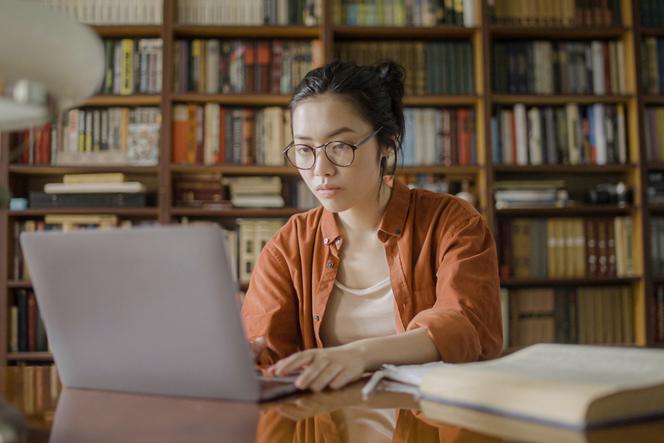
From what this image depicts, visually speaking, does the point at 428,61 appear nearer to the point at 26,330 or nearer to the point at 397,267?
the point at 397,267

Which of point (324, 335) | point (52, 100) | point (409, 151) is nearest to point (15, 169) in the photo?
point (409, 151)

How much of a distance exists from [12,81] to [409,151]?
239cm

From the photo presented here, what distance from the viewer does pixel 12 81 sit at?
61cm

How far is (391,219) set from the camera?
1448mm

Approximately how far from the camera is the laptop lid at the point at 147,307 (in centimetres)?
65

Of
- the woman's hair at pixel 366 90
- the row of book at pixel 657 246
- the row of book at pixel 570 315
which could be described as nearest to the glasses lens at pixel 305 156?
the woman's hair at pixel 366 90

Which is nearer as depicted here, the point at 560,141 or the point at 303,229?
the point at 303,229

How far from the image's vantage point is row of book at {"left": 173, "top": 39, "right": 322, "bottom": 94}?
2875 mm

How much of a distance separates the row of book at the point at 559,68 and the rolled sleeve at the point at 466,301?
5.82 ft

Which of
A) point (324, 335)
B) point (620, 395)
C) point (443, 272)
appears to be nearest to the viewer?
point (620, 395)

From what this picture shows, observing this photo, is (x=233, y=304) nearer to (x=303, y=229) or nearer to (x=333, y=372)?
(x=333, y=372)

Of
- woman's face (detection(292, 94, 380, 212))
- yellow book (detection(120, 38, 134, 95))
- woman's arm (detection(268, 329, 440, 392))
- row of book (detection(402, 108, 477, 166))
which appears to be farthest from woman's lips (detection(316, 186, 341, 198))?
yellow book (detection(120, 38, 134, 95))

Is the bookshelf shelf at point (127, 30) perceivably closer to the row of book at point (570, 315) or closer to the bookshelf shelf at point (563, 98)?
the bookshelf shelf at point (563, 98)

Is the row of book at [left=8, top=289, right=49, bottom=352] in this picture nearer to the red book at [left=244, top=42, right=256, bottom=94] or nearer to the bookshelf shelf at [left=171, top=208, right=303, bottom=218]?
the bookshelf shelf at [left=171, top=208, right=303, bottom=218]
